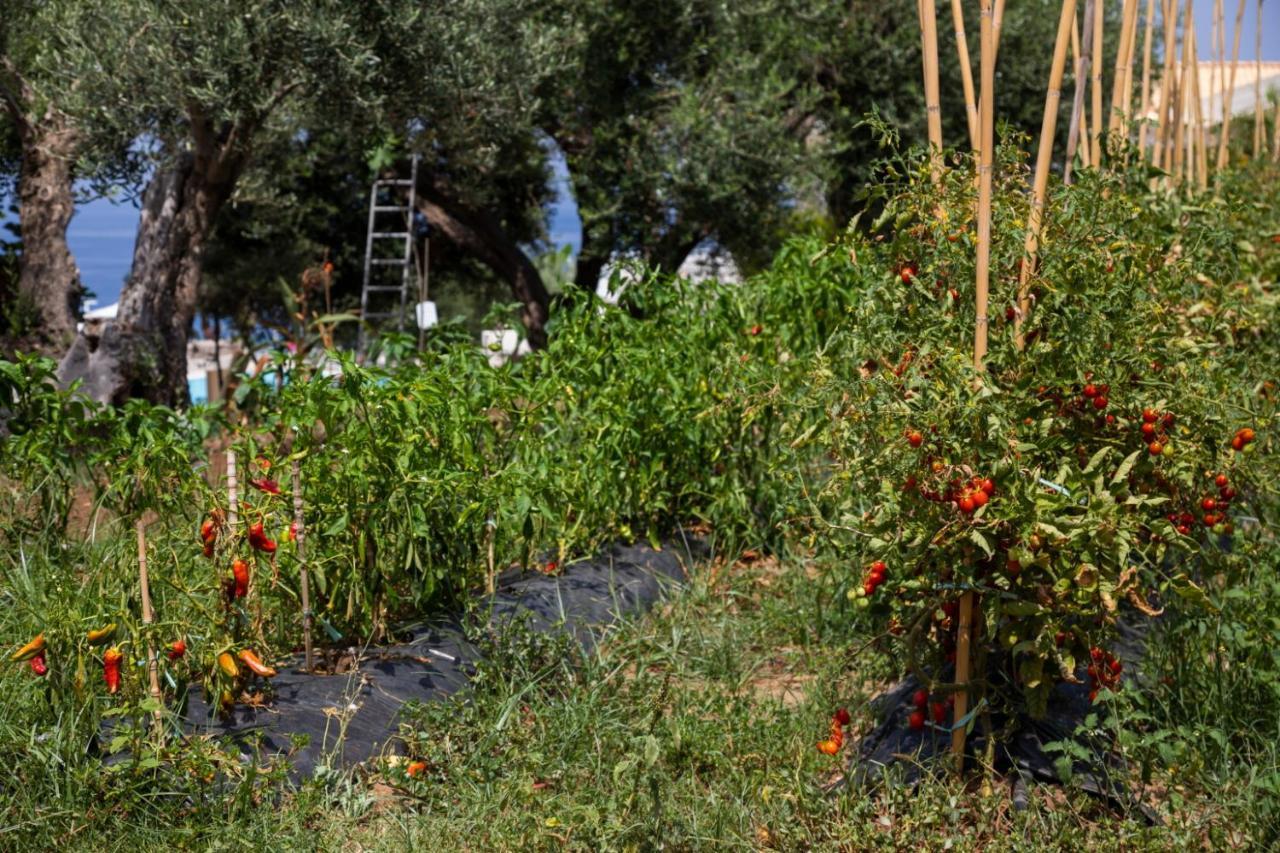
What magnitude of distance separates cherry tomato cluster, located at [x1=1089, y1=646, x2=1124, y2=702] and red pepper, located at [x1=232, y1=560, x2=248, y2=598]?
1790mm

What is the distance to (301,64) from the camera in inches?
264

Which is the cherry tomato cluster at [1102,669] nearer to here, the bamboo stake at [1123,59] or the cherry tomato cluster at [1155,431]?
the cherry tomato cluster at [1155,431]

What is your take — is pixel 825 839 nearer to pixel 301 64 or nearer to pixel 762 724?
pixel 762 724

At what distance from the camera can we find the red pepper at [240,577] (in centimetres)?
270

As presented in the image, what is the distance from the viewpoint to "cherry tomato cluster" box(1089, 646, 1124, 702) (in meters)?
2.58

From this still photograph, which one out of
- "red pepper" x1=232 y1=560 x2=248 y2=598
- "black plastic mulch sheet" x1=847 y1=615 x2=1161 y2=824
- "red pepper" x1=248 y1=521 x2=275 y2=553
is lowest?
"black plastic mulch sheet" x1=847 y1=615 x2=1161 y2=824

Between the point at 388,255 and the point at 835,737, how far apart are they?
1215cm

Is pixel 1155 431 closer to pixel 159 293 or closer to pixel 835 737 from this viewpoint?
pixel 835 737

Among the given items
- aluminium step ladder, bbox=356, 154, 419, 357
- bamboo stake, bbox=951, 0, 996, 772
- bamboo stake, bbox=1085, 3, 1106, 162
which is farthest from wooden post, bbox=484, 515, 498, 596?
aluminium step ladder, bbox=356, 154, 419, 357

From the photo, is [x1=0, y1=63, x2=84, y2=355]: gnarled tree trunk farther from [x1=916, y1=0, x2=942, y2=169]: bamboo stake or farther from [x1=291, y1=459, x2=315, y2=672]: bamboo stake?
[x1=916, y1=0, x2=942, y2=169]: bamboo stake

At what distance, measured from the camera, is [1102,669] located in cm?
262

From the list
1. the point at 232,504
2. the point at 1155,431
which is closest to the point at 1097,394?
the point at 1155,431

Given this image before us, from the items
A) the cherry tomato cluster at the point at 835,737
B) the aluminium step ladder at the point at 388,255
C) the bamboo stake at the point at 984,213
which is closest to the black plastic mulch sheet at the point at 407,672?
the cherry tomato cluster at the point at 835,737

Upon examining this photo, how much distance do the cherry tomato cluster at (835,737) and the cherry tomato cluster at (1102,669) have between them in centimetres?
53
